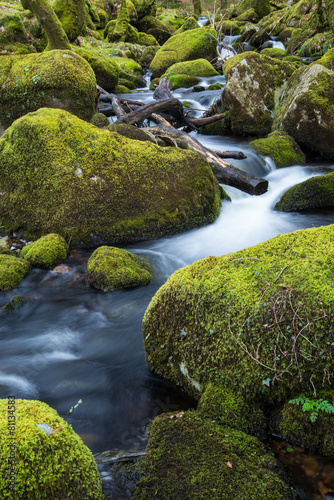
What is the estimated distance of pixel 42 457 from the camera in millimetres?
1915

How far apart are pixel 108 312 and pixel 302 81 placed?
902 centimetres

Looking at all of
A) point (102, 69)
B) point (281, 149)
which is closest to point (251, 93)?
point (281, 149)

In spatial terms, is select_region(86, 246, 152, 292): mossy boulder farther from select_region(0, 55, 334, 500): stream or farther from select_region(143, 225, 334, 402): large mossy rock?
select_region(143, 225, 334, 402): large mossy rock

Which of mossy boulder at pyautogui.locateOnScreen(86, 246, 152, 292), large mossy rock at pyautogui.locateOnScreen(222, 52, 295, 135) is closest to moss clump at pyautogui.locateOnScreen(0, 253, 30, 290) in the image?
mossy boulder at pyautogui.locateOnScreen(86, 246, 152, 292)

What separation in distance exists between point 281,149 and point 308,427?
8.57 m

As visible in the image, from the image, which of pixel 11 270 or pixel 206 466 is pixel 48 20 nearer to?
pixel 11 270

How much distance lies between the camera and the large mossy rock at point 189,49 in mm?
19516

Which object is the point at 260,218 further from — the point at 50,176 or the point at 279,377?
the point at 279,377

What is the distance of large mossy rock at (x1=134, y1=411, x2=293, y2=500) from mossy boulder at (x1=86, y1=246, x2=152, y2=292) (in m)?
2.82

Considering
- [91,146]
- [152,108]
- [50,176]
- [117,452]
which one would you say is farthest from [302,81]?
[117,452]

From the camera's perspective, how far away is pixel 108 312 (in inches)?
200

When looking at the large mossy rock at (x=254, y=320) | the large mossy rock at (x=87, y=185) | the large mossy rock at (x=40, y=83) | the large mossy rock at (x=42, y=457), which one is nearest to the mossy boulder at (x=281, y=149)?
the large mossy rock at (x=87, y=185)

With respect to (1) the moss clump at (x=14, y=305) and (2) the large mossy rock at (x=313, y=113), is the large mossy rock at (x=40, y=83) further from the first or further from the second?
(2) the large mossy rock at (x=313, y=113)

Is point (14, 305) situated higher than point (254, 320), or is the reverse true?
point (254, 320)
